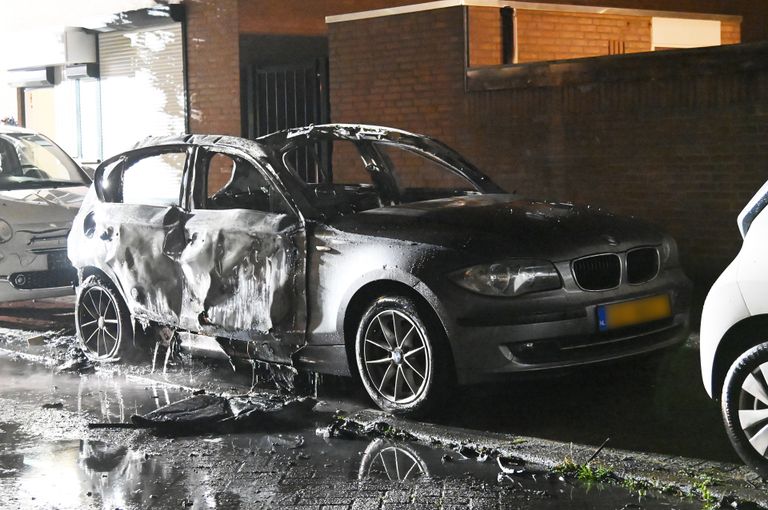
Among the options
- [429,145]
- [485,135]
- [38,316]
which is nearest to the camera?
[429,145]

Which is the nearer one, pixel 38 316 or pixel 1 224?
pixel 1 224

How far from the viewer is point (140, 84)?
18.8m

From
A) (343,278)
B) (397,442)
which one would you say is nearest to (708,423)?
(397,442)

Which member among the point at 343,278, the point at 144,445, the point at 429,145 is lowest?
the point at 144,445

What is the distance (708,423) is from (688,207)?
5079 millimetres

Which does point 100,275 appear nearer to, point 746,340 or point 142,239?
point 142,239

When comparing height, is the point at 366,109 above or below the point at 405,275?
above

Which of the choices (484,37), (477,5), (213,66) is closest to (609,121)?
(484,37)

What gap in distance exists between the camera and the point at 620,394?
7.39m

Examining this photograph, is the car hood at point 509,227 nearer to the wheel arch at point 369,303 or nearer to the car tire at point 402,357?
the wheel arch at point 369,303

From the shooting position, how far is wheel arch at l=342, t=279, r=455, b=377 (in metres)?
6.85

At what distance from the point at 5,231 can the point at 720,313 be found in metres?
7.33

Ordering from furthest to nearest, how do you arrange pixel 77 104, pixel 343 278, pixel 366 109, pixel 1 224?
1. pixel 77 104
2. pixel 366 109
3. pixel 1 224
4. pixel 343 278

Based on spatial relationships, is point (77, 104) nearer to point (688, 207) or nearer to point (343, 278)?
point (688, 207)
